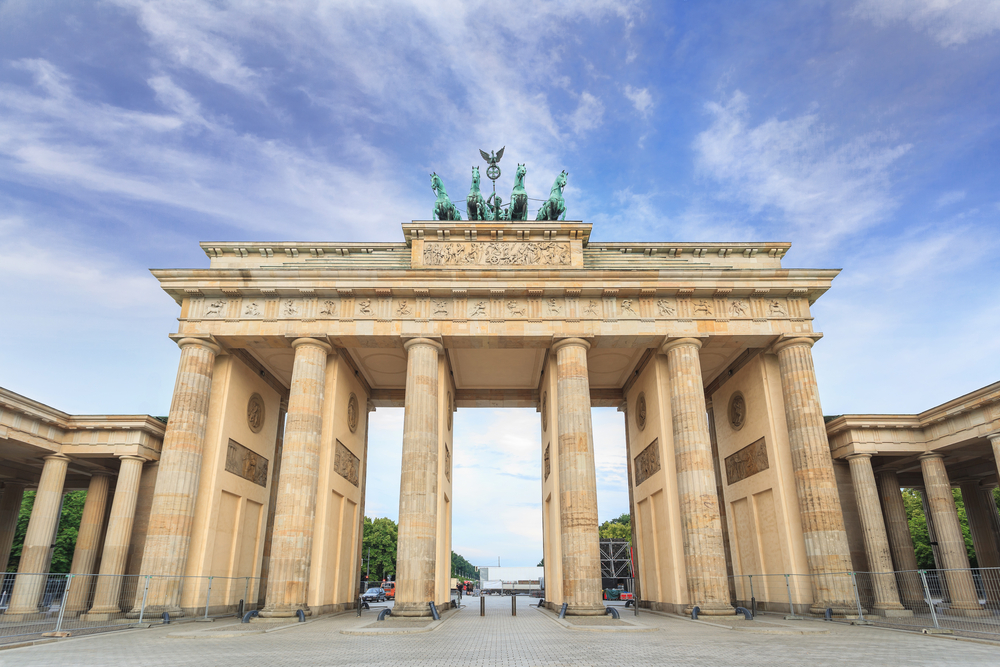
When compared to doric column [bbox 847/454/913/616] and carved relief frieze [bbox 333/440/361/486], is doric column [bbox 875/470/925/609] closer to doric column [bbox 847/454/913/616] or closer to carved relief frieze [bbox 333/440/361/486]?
doric column [bbox 847/454/913/616]

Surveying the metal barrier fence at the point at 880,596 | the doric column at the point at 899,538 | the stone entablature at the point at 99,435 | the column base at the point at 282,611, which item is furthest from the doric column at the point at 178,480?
the doric column at the point at 899,538

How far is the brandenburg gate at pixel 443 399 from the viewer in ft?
67.8

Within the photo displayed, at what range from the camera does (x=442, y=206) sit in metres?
28.7

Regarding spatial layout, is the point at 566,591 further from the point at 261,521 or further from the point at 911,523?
the point at 911,523

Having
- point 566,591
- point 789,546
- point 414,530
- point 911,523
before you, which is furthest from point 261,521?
point 911,523

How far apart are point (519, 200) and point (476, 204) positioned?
213 centimetres

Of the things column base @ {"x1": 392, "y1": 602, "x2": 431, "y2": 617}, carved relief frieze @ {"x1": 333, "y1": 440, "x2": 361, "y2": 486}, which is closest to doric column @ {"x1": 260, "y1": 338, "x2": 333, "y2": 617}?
carved relief frieze @ {"x1": 333, "y1": 440, "x2": 361, "y2": 486}

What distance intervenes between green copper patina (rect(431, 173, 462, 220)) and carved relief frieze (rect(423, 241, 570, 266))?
3.96 metres

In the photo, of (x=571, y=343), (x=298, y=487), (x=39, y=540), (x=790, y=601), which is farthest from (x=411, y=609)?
(x=39, y=540)

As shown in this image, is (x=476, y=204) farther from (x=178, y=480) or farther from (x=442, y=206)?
(x=178, y=480)

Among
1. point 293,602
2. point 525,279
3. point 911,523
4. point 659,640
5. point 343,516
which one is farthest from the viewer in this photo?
point 911,523

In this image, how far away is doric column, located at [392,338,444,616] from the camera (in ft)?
65.5

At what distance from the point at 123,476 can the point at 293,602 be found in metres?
9.97

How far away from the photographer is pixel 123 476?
2384 centimetres
